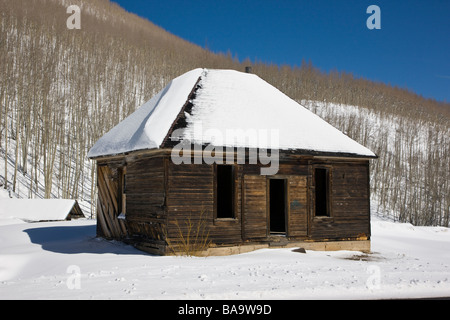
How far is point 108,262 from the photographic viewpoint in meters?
11.8

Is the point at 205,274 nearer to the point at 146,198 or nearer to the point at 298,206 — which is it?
the point at 146,198

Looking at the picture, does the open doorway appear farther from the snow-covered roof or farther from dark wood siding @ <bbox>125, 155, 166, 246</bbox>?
dark wood siding @ <bbox>125, 155, 166, 246</bbox>

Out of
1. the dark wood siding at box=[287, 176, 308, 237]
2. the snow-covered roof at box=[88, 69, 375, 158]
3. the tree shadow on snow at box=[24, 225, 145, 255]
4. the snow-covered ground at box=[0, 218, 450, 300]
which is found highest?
the snow-covered roof at box=[88, 69, 375, 158]

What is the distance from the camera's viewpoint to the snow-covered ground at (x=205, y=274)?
8162 mm

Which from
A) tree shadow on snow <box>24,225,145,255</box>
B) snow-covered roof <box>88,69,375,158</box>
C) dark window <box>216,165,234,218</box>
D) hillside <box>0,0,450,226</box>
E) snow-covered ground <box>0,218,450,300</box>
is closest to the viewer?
snow-covered ground <box>0,218,450,300</box>

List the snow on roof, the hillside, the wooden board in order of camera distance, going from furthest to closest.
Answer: the hillside → the snow on roof → the wooden board

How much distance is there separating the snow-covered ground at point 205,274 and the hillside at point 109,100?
17.5 meters

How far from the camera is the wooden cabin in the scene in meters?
13.0

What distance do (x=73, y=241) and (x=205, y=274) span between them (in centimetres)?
825

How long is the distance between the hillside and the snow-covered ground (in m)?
17.5

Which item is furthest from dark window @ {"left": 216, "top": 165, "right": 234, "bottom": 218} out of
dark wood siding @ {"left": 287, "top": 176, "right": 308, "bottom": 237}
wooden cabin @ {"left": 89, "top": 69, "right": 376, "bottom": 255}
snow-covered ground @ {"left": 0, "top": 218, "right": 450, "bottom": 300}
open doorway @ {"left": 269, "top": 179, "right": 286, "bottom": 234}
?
snow-covered ground @ {"left": 0, "top": 218, "right": 450, "bottom": 300}

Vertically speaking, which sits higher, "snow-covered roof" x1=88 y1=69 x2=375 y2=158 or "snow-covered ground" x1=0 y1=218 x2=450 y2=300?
"snow-covered roof" x1=88 y1=69 x2=375 y2=158

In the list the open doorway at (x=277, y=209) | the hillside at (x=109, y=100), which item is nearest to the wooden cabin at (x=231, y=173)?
the open doorway at (x=277, y=209)

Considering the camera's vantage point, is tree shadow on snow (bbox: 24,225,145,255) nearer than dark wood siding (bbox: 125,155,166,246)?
No
